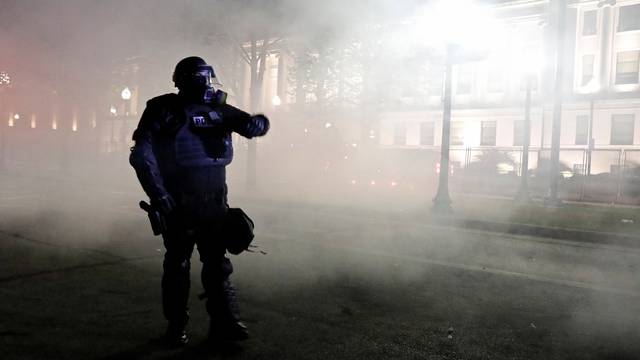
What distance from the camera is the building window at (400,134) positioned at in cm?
3694

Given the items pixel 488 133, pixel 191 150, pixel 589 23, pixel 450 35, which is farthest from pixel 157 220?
pixel 589 23

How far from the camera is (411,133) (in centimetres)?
3656

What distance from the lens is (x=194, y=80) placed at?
278 cm

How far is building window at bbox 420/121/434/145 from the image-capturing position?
3575 cm

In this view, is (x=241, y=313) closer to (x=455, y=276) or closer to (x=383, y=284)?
(x=383, y=284)

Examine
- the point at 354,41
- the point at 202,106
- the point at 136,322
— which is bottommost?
the point at 136,322

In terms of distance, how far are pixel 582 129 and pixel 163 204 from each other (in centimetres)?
3260

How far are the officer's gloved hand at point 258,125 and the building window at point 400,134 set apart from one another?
34545 millimetres

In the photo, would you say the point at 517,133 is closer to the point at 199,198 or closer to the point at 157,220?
the point at 199,198

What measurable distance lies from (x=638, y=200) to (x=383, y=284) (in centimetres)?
1287

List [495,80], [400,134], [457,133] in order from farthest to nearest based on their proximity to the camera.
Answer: [400,134], [457,133], [495,80]

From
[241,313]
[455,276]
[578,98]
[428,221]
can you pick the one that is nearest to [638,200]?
[428,221]

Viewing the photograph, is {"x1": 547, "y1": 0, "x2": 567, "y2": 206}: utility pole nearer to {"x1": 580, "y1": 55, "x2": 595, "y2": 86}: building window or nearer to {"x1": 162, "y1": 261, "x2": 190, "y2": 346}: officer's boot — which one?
{"x1": 162, "y1": 261, "x2": 190, "y2": 346}: officer's boot

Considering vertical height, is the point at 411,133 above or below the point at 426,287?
above
